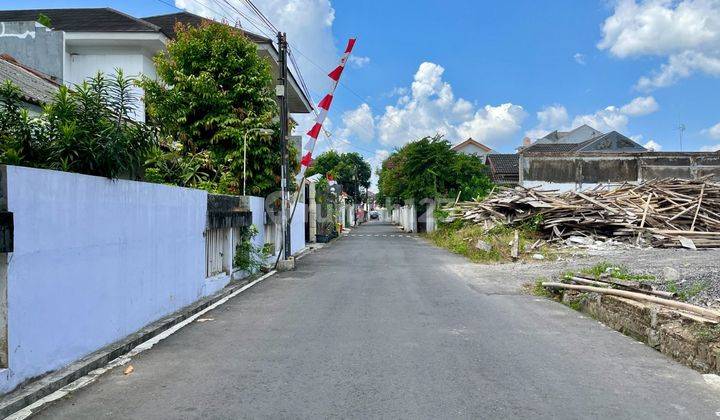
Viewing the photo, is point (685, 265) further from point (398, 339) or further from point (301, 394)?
point (301, 394)

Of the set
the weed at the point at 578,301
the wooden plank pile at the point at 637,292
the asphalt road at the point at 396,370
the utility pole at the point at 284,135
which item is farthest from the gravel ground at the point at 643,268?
the utility pole at the point at 284,135

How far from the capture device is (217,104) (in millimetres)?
16828

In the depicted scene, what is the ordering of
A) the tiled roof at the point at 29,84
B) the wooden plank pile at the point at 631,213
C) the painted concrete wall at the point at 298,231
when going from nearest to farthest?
the tiled roof at the point at 29,84 → the wooden plank pile at the point at 631,213 → the painted concrete wall at the point at 298,231

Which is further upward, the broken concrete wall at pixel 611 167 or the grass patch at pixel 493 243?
the broken concrete wall at pixel 611 167

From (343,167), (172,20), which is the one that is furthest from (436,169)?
(343,167)

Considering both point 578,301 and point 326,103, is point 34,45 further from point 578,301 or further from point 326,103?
point 578,301

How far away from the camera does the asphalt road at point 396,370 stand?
459 centimetres

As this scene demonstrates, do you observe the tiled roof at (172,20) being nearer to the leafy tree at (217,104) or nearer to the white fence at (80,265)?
the leafy tree at (217,104)

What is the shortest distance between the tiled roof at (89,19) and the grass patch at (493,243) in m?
14.2

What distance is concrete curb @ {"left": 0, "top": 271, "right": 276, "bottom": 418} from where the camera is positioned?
4.53m

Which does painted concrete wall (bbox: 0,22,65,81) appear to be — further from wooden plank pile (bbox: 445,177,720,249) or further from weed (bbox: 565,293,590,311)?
wooden plank pile (bbox: 445,177,720,249)

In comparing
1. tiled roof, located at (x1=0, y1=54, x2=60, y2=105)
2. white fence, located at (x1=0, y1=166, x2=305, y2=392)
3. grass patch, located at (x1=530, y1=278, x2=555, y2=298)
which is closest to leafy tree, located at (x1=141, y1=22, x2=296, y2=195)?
tiled roof, located at (x1=0, y1=54, x2=60, y2=105)

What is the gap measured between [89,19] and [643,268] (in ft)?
70.2

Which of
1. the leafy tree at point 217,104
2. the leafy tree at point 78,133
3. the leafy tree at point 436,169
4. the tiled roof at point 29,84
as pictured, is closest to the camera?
the leafy tree at point 78,133
